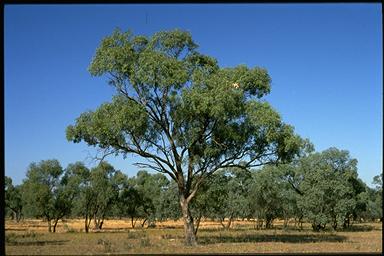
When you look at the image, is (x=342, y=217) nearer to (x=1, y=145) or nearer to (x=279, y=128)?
(x=279, y=128)

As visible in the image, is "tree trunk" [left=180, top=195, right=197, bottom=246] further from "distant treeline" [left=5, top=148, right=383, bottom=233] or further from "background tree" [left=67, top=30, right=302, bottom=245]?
"distant treeline" [left=5, top=148, right=383, bottom=233]

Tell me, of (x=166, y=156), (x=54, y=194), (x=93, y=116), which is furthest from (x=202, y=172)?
(x=54, y=194)

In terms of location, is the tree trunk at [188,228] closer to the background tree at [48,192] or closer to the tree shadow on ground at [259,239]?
the tree shadow on ground at [259,239]

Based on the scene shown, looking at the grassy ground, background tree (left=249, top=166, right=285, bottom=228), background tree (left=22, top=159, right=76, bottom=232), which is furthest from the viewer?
background tree (left=249, top=166, right=285, bottom=228)

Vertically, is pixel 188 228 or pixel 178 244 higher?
pixel 188 228

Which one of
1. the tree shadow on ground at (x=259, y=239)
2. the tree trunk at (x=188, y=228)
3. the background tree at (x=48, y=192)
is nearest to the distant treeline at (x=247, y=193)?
the background tree at (x=48, y=192)

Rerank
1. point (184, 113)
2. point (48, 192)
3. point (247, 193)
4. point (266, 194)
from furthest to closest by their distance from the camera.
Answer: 1. point (247, 193)
2. point (266, 194)
3. point (48, 192)
4. point (184, 113)

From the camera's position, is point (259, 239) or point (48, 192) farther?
point (48, 192)

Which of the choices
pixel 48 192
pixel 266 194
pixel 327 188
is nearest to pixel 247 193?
pixel 266 194

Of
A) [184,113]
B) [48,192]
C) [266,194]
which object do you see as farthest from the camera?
[266,194]

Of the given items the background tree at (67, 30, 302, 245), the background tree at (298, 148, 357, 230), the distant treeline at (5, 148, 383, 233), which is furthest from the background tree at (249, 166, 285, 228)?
the background tree at (67, 30, 302, 245)

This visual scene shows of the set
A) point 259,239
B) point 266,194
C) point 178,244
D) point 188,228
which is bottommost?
point 259,239

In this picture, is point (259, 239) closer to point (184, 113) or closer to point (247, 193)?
point (184, 113)

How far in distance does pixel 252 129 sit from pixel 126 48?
8.25 meters
